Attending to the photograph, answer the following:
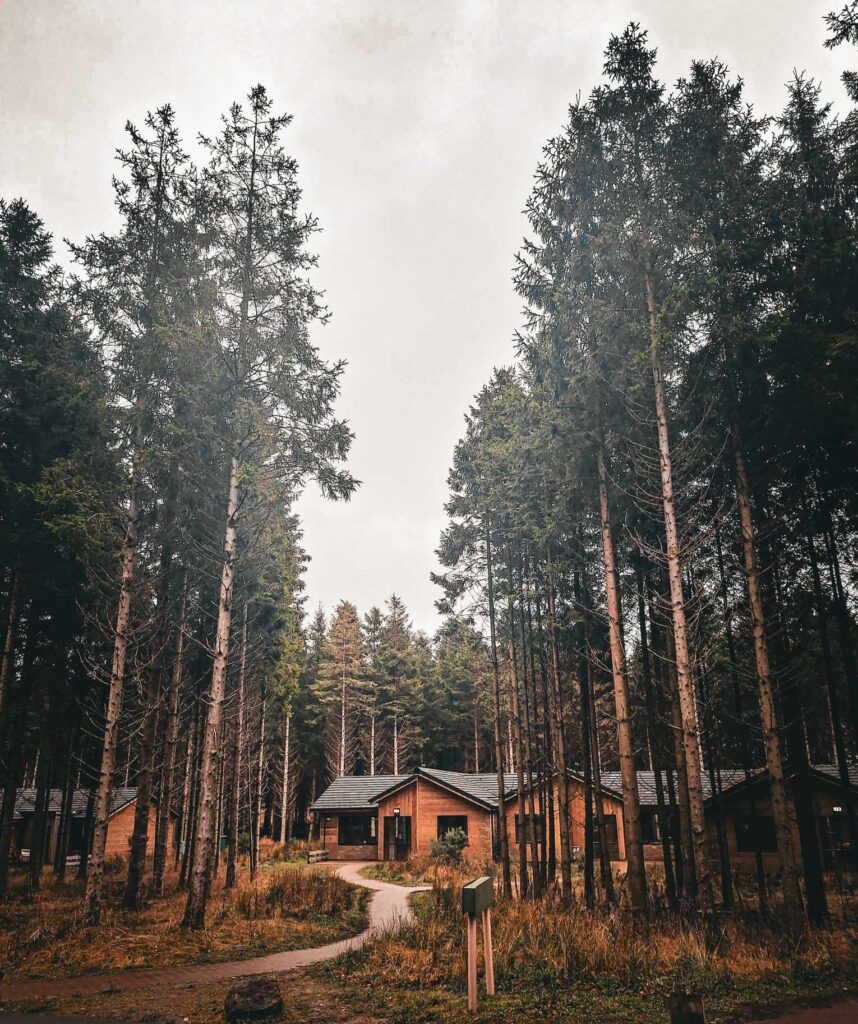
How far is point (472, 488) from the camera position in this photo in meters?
21.6

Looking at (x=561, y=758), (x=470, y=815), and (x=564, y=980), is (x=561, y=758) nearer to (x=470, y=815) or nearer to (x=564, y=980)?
(x=564, y=980)

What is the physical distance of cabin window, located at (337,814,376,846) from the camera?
36.3 meters

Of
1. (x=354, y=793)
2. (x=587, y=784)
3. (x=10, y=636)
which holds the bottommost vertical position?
(x=354, y=793)

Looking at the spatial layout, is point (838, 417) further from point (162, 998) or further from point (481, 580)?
point (162, 998)

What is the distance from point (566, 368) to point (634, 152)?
457 cm

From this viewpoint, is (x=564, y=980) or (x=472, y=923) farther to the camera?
(x=564, y=980)

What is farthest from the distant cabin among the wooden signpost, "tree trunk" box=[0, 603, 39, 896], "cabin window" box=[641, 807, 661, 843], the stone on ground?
the wooden signpost

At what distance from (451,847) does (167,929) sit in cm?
2085

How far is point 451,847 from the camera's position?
30156 mm

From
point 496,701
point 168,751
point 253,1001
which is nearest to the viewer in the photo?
point 253,1001

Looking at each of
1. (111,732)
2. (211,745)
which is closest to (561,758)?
(211,745)

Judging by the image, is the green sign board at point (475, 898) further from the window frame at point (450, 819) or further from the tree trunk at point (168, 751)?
the window frame at point (450, 819)

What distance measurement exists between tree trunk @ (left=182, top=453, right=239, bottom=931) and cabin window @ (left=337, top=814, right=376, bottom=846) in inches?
1014

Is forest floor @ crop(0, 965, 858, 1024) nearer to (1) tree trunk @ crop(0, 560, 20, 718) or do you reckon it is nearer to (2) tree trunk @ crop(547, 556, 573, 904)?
(2) tree trunk @ crop(547, 556, 573, 904)
